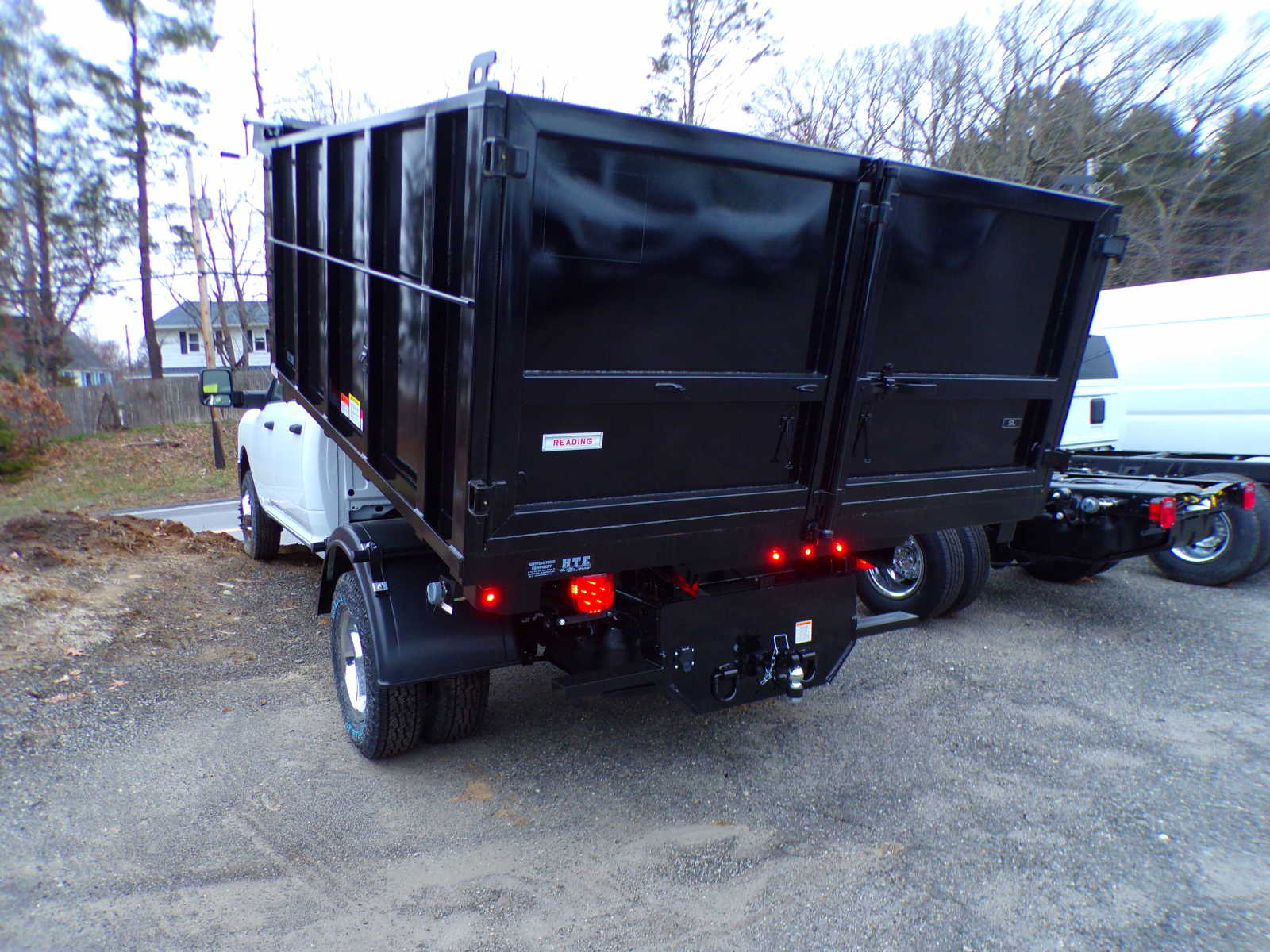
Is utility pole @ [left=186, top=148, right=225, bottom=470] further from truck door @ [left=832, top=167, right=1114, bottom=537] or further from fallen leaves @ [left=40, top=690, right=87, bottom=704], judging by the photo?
truck door @ [left=832, top=167, right=1114, bottom=537]

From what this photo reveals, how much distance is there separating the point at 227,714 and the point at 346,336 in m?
2.12

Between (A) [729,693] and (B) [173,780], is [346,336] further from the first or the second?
(A) [729,693]

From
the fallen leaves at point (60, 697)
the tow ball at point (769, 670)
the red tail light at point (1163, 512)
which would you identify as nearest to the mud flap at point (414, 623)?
the tow ball at point (769, 670)

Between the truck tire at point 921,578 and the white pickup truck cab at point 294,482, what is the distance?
3449mm

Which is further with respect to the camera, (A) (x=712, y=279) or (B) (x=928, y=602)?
(B) (x=928, y=602)

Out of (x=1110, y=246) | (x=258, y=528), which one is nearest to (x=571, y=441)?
(x=1110, y=246)

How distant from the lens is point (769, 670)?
3.75 metres

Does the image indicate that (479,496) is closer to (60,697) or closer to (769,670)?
(769,670)

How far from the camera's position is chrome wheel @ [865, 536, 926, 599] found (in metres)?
6.12

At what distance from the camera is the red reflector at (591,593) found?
342 cm

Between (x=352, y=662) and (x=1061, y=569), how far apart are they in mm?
5885

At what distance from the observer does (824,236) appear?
329cm

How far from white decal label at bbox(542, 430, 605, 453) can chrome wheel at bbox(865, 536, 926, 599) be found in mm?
3586

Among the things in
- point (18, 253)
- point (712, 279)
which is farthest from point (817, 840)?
point (18, 253)
